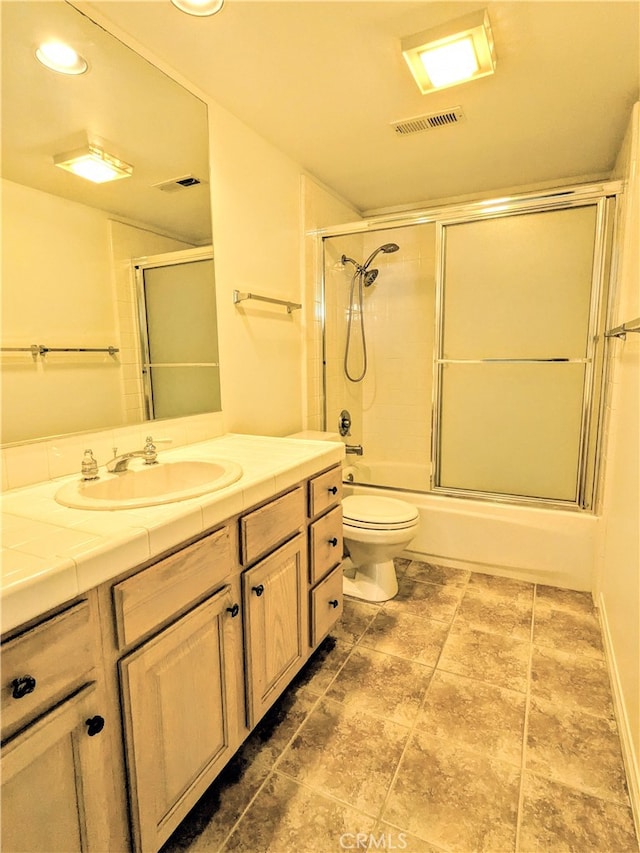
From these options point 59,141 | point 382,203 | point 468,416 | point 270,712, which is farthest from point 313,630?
point 382,203

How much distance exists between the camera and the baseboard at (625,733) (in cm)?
114

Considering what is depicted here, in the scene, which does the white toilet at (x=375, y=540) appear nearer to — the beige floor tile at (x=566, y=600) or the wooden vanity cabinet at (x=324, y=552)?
the wooden vanity cabinet at (x=324, y=552)

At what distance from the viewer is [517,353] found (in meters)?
2.49

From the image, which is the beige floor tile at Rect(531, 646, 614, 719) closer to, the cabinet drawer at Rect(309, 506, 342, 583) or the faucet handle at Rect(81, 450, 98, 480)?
the cabinet drawer at Rect(309, 506, 342, 583)

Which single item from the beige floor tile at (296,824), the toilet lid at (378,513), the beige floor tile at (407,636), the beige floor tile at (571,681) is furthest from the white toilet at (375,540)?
the beige floor tile at (296,824)

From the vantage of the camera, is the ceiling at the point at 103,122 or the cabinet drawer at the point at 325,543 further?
the cabinet drawer at the point at 325,543

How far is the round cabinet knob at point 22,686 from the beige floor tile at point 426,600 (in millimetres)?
1721

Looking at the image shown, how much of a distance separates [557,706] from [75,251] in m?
2.15

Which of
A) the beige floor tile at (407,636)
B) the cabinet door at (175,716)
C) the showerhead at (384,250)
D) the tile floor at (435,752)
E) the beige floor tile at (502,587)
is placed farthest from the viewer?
the showerhead at (384,250)

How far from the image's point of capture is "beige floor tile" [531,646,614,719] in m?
1.51

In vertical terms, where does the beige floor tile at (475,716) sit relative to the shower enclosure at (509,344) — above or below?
below

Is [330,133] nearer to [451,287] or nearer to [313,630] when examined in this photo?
[451,287]

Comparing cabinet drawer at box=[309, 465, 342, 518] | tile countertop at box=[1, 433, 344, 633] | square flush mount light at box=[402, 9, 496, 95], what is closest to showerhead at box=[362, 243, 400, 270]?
square flush mount light at box=[402, 9, 496, 95]

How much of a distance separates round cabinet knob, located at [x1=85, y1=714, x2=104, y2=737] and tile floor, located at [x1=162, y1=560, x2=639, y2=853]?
580 millimetres
